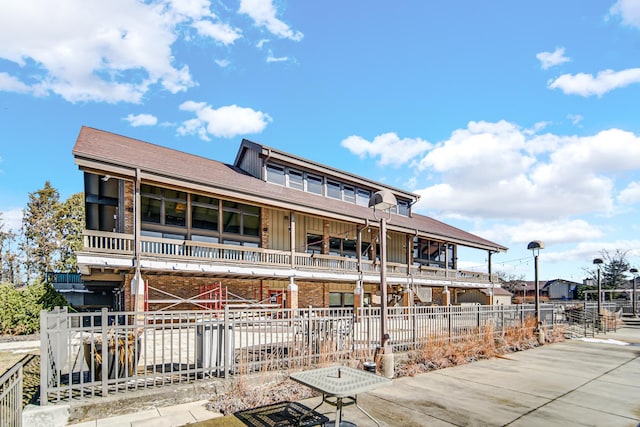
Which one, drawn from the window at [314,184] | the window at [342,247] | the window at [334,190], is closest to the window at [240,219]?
the window at [314,184]

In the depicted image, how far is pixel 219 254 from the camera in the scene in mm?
17297

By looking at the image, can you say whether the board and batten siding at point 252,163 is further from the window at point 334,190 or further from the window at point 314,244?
the window at point 334,190

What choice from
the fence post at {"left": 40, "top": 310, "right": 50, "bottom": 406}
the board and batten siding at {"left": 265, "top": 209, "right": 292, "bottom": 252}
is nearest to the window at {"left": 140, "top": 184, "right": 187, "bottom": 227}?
the board and batten siding at {"left": 265, "top": 209, "right": 292, "bottom": 252}

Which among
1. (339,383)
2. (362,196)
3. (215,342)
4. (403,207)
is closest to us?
(339,383)

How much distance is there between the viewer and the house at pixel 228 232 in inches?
547

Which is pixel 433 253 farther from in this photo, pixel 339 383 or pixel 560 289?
pixel 560 289

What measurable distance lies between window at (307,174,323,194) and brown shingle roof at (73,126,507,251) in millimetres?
666

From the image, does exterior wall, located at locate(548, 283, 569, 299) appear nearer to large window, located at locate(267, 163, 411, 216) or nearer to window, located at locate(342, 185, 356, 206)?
large window, located at locate(267, 163, 411, 216)

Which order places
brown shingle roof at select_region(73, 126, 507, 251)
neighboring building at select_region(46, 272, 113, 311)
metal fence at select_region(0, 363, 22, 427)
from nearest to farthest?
metal fence at select_region(0, 363, 22, 427) < brown shingle roof at select_region(73, 126, 507, 251) < neighboring building at select_region(46, 272, 113, 311)

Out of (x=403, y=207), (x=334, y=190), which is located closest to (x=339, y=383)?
(x=334, y=190)

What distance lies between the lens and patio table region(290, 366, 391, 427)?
4746 millimetres

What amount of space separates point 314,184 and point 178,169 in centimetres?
996

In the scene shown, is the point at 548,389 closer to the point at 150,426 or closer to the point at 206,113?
the point at 150,426

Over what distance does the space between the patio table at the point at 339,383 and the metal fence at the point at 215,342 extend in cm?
198
